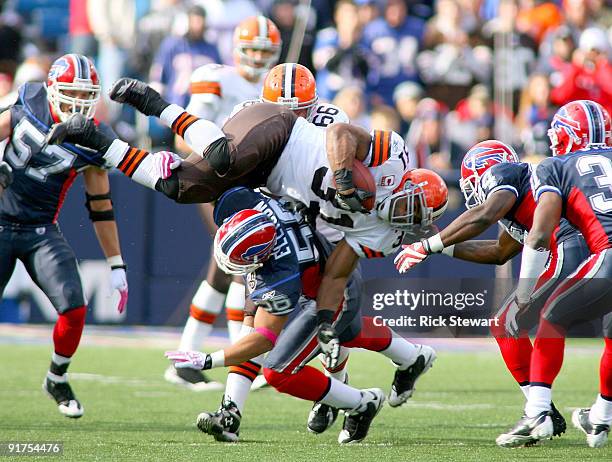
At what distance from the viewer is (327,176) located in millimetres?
5477

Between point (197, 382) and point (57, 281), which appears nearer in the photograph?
point (57, 281)

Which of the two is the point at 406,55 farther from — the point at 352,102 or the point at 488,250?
the point at 488,250

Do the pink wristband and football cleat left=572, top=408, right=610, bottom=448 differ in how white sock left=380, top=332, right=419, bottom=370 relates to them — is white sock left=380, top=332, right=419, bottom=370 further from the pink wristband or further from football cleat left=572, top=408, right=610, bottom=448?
football cleat left=572, top=408, right=610, bottom=448

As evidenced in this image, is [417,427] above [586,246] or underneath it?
underneath

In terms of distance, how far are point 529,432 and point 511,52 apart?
6867 millimetres

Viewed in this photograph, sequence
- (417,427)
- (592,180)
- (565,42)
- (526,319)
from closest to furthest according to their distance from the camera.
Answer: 1. (592,180)
2. (526,319)
3. (417,427)
4. (565,42)

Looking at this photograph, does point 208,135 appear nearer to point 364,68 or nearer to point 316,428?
point 316,428

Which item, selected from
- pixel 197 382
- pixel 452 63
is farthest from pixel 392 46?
pixel 197 382

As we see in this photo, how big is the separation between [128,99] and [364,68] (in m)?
6.44

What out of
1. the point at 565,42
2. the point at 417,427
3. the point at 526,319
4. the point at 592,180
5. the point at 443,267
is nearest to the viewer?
the point at 592,180

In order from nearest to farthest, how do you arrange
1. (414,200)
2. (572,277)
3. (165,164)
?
(572,277), (414,200), (165,164)

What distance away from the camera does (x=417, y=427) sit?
20.3ft

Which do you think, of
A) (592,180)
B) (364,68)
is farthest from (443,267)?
(592,180)

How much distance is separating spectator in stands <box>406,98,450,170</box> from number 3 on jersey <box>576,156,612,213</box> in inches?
227
